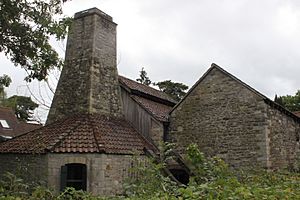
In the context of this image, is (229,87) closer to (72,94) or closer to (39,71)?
(72,94)

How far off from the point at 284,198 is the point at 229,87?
12334mm

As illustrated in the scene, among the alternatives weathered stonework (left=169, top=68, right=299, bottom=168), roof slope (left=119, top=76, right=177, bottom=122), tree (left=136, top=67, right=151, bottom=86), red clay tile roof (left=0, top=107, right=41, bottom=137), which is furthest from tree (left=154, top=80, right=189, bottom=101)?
weathered stonework (left=169, top=68, right=299, bottom=168)

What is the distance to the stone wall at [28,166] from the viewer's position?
14.3m

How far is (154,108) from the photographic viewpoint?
1856 cm

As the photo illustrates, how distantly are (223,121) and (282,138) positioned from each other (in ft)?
9.63

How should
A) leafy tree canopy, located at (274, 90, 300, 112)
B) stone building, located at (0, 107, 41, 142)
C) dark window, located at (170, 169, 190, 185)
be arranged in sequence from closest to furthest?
1. dark window, located at (170, 169, 190, 185)
2. stone building, located at (0, 107, 41, 142)
3. leafy tree canopy, located at (274, 90, 300, 112)

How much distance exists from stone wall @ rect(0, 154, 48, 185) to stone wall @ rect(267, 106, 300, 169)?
9278 mm

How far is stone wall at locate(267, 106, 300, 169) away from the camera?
15.8m

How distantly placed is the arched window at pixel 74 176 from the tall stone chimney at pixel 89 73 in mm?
2575

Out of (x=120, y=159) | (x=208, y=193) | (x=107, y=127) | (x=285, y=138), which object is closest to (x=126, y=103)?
(x=107, y=127)

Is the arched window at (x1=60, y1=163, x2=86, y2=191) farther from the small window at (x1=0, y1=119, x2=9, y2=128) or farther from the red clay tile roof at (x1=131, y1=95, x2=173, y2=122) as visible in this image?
the small window at (x1=0, y1=119, x2=9, y2=128)

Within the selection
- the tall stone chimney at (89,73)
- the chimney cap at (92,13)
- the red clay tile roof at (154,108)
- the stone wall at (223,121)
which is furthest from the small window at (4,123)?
the stone wall at (223,121)

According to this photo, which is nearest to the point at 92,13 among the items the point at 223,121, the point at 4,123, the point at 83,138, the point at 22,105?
the point at 83,138

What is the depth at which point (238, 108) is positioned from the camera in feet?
53.1
